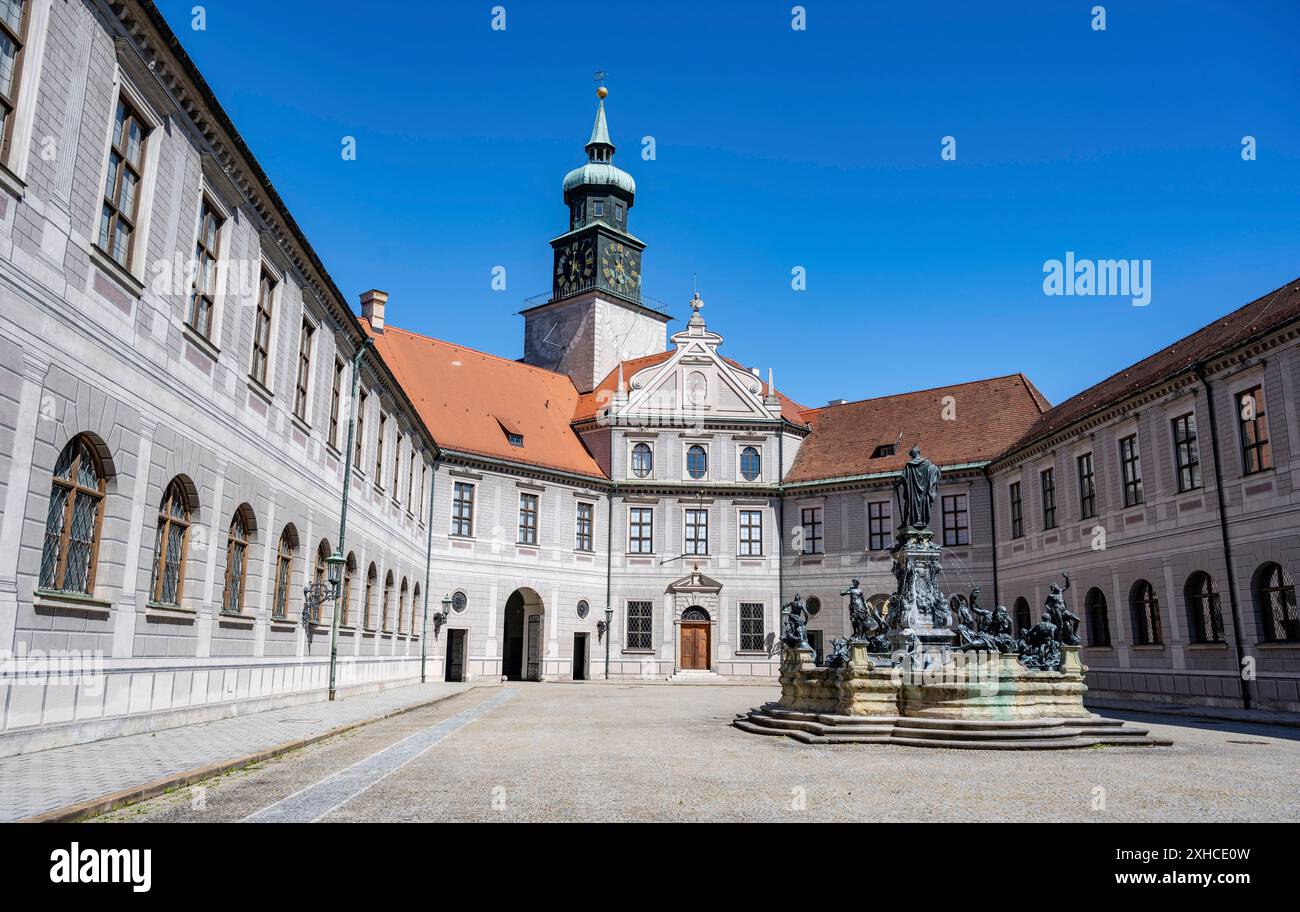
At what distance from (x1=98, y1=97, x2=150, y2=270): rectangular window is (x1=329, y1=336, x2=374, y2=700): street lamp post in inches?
370

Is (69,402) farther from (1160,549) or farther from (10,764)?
(1160,549)

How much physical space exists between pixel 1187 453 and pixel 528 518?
995 inches

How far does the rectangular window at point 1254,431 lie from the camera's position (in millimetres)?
24078

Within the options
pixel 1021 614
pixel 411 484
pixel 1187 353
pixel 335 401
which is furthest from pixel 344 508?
pixel 1021 614

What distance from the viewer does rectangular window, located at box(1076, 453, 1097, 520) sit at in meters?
32.3

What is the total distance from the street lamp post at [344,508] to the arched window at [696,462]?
70.4 ft

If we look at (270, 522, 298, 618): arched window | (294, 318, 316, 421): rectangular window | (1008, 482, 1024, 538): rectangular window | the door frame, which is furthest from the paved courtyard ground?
the door frame

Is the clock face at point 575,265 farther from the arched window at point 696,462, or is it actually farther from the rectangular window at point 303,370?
the rectangular window at point 303,370

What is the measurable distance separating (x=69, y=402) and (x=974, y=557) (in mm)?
35875

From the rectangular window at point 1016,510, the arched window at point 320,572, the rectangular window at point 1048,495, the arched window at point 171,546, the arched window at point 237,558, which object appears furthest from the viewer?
the rectangular window at point 1016,510

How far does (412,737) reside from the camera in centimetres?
1591

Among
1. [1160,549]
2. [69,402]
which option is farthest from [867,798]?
[1160,549]

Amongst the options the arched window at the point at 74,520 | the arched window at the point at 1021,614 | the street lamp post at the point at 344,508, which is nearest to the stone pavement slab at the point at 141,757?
the arched window at the point at 74,520

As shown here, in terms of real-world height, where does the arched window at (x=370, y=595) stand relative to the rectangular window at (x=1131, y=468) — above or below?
below
